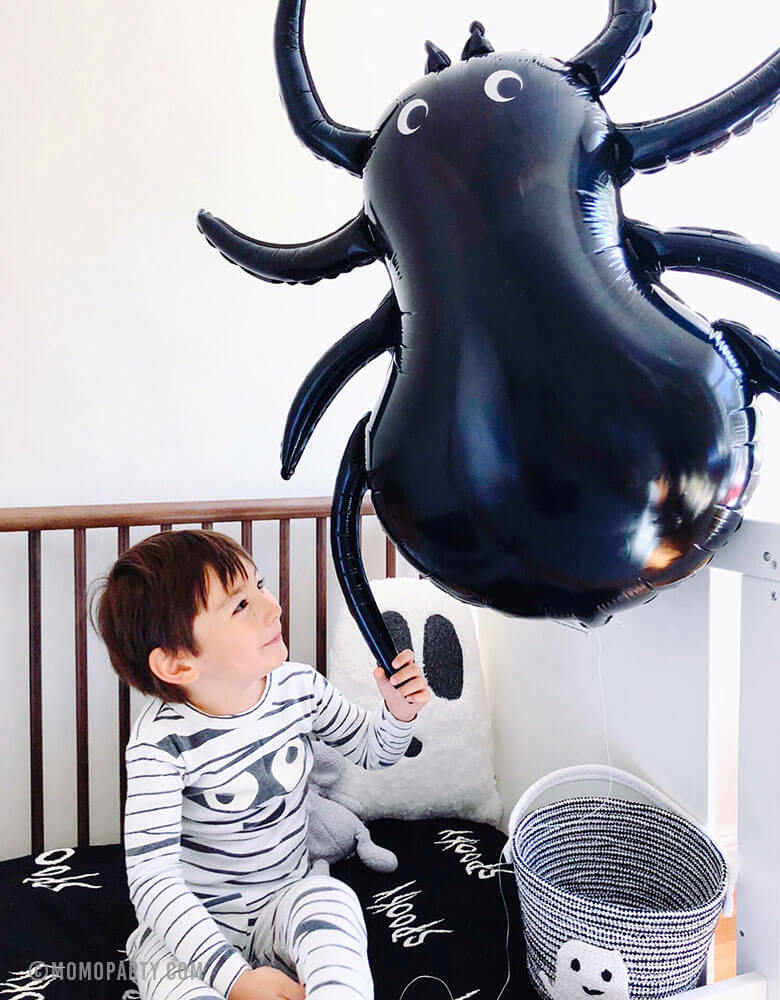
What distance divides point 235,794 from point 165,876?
0.38 ft

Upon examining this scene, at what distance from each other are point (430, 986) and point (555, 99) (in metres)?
0.84

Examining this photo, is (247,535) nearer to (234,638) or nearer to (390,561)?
(390,561)

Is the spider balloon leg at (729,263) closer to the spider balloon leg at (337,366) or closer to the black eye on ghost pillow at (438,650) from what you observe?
the spider balloon leg at (337,366)

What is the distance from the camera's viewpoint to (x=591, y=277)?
0.57 m

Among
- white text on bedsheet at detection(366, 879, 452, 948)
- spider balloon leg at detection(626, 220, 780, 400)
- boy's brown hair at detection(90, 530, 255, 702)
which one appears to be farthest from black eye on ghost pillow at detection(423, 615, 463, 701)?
spider balloon leg at detection(626, 220, 780, 400)

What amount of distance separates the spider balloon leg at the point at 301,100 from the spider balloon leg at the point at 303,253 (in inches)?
2.2

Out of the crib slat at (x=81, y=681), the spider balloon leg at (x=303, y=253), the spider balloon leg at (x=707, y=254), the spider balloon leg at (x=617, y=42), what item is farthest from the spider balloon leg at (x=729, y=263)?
the crib slat at (x=81, y=681)

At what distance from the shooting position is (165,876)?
2.74ft

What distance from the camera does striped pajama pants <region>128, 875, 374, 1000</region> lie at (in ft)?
2.34

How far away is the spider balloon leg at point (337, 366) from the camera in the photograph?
2.28ft

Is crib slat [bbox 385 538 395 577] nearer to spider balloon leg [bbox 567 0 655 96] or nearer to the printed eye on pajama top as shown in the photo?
the printed eye on pajama top

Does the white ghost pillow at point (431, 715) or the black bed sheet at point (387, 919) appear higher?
the white ghost pillow at point (431, 715)

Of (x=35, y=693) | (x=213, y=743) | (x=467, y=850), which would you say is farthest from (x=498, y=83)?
(x=35, y=693)

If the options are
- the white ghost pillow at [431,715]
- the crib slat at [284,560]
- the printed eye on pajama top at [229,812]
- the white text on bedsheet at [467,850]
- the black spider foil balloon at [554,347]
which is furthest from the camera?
the crib slat at [284,560]
